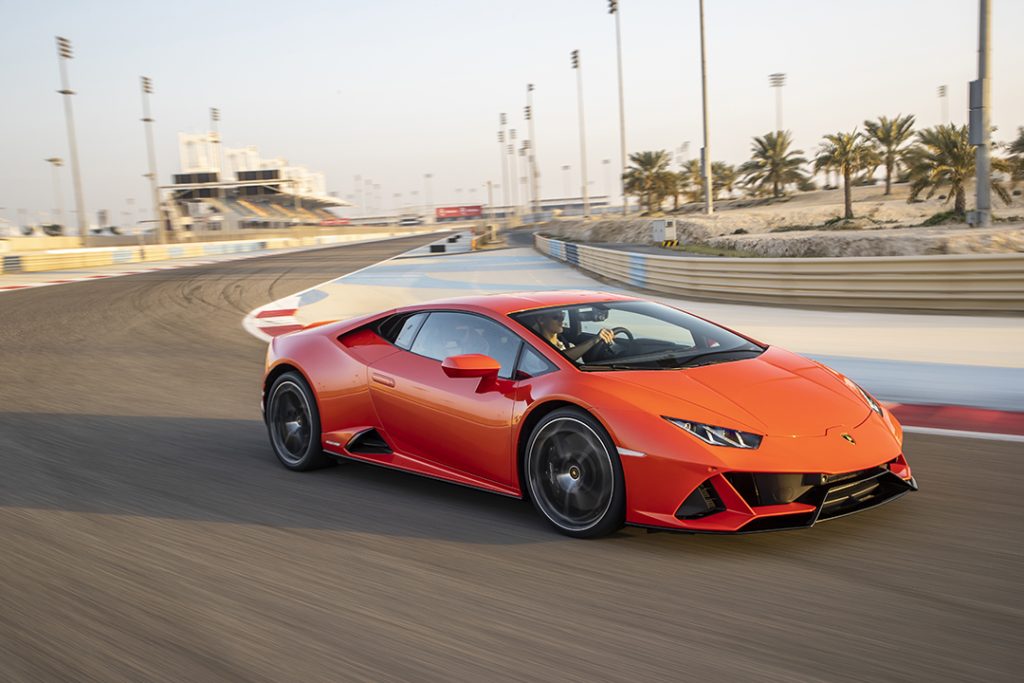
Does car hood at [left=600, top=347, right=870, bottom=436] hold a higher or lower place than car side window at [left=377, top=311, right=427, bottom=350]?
lower

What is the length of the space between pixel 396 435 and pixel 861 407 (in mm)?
2612

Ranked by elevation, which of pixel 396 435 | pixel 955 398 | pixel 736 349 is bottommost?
pixel 955 398

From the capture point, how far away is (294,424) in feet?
20.3

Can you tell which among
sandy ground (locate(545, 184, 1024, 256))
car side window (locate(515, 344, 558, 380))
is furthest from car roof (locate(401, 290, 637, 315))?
sandy ground (locate(545, 184, 1024, 256))

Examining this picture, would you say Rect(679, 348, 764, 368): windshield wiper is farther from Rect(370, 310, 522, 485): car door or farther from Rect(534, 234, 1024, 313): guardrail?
Rect(534, 234, 1024, 313): guardrail

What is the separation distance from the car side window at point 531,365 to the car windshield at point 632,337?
11cm

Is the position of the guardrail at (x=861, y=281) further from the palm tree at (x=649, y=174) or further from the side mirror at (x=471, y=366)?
the palm tree at (x=649, y=174)

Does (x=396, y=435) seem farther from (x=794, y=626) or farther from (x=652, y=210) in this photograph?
(x=652, y=210)

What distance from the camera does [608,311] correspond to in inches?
213

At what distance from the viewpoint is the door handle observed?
17.9 feet

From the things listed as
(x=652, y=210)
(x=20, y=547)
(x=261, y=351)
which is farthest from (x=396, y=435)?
(x=652, y=210)

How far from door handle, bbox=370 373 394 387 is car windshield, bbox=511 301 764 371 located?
2.94ft

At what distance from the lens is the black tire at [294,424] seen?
19.7 feet

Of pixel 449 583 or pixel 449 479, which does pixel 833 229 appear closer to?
pixel 449 479
